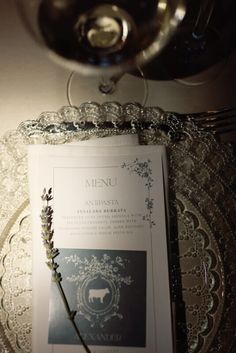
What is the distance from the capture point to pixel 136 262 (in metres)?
0.47

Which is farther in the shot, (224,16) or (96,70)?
(224,16)

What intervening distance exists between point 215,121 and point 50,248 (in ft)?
0.81

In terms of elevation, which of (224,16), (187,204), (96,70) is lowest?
(187,204)

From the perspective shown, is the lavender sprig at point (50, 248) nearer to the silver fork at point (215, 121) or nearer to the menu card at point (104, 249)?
the menu card at point (104, 249)

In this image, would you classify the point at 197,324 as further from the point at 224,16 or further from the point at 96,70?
the point at 224,16

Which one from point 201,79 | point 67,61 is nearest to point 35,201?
point 67,61

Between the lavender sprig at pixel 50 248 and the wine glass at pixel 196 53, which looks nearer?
the lavender sprig at pixel 50 248

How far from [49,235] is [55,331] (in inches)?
3.9

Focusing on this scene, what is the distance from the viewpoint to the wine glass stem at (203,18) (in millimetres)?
538

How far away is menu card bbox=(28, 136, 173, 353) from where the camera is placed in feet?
A: 1.47

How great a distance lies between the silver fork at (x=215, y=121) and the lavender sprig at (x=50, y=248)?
0.20m

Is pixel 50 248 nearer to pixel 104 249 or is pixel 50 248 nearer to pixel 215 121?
pixel 104 249

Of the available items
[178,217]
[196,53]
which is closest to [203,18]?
[196,53]

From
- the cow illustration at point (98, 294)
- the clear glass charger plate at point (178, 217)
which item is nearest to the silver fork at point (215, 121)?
the clear glass charger plate at point (178, 217)
